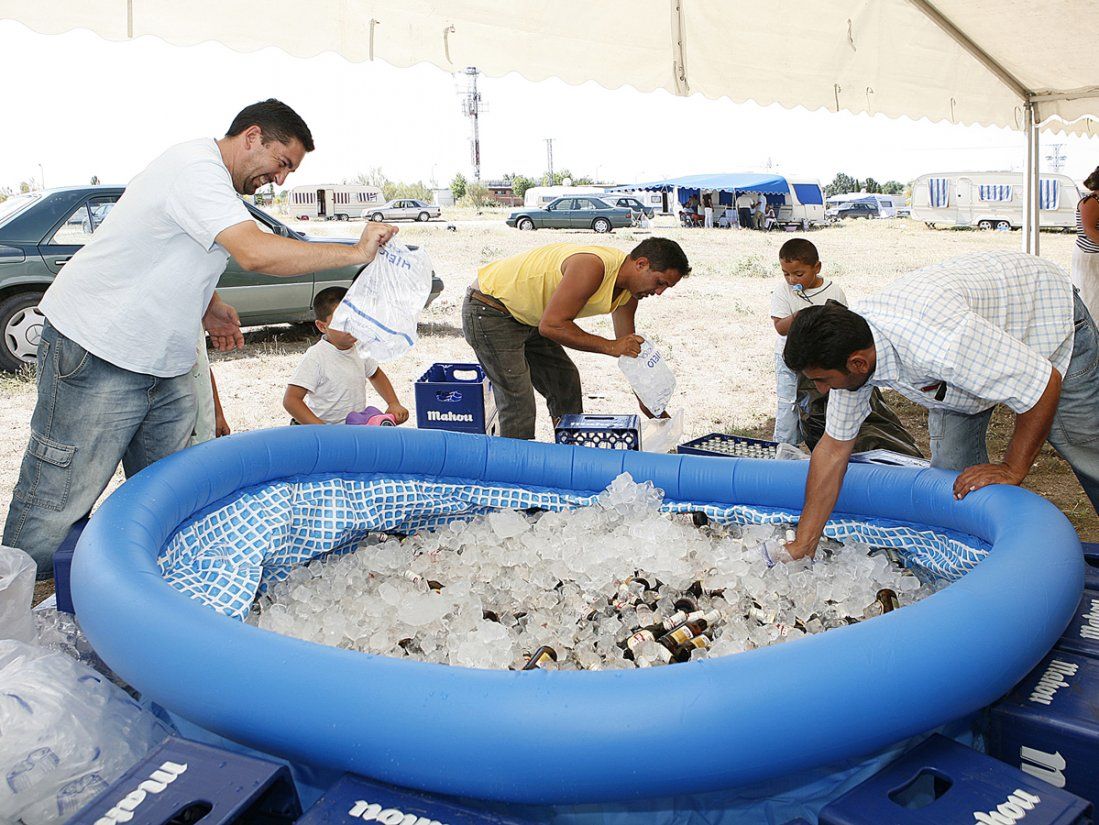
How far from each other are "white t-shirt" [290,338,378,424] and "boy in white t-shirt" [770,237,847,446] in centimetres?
196

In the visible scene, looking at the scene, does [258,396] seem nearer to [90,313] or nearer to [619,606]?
[90,313]

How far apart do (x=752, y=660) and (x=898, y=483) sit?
4.44ft

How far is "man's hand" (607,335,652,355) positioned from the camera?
3.40 m

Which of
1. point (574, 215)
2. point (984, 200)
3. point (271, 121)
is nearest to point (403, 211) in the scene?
point (574, 215)

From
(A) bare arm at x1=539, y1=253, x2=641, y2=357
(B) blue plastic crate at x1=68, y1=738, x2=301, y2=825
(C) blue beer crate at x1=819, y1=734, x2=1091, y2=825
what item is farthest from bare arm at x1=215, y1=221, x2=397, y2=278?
(C) blue beer crate at x1=819, y1=734, x2=1091, y2=825

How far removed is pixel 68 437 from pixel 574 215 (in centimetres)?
1982

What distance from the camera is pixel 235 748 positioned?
175cm

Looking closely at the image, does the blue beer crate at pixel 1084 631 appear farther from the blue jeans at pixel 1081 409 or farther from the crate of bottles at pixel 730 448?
the crate of bottles at pixel 730 448

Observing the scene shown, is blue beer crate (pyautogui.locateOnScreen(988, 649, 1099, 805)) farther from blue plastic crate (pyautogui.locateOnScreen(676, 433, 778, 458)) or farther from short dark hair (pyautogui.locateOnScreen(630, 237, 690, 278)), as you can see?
short dark hair (pyautogui.locateOnScreen(630, 237, 690, 278))

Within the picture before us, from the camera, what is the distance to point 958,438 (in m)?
2.87

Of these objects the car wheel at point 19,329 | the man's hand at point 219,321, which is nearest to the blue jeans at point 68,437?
the man's hand at point 219,321

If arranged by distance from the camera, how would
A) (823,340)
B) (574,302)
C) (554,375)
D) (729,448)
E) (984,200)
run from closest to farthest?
(823,340)
(574,302)
(729,448)
(554,375)
(984,200)

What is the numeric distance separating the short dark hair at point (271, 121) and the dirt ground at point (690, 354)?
2225 millimetres

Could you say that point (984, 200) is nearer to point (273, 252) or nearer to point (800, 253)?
point (800, 253)
